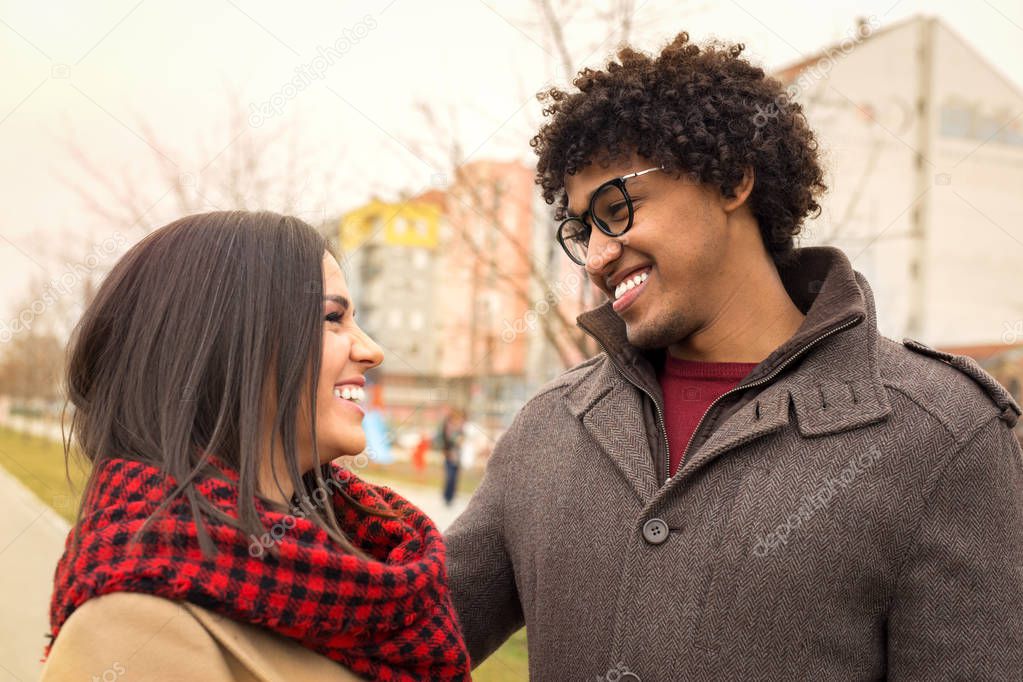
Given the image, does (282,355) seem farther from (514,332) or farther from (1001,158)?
(1001,158)

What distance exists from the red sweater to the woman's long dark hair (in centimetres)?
88

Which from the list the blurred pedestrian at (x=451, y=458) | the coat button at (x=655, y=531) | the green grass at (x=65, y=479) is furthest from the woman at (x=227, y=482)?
the blurred pedestrian at (x=451, y=458)

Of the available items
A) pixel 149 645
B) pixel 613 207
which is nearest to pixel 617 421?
pixel 613 207

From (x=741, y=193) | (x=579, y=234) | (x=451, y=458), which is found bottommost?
(x=451, y=458)

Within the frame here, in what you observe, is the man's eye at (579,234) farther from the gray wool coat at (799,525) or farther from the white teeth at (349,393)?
the white teeth at (349,393)

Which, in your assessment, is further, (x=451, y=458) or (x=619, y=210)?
(x=451, y=458)

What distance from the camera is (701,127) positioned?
2.56m

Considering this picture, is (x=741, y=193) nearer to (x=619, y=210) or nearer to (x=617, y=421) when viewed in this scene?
(x=619, y=210)

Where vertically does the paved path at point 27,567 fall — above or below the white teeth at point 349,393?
below

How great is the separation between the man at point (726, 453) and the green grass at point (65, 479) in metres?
1.12

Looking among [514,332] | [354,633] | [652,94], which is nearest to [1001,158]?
[514,332]

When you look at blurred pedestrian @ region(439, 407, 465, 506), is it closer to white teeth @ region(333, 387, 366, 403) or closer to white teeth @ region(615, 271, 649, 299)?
white teeth @ region(615, 271, 649, 299)

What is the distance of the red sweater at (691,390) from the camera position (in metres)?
2.45

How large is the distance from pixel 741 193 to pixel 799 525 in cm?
94
